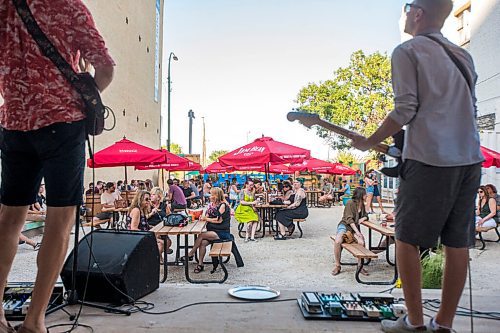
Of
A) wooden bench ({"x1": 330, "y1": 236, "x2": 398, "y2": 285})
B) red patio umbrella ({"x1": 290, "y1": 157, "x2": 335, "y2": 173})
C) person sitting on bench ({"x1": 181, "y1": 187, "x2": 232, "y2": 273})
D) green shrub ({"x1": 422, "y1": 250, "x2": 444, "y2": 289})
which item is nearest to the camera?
green shrub ({"x1": 422, "y1": 250, "x2": 444, "y2": 289})

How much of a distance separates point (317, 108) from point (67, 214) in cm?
3021

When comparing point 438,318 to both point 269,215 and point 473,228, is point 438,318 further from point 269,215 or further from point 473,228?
point 269,215

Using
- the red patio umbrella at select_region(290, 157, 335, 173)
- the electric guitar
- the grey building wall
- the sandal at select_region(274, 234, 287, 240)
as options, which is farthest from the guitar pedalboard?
the red patio umbrella at select_region(290, 157, 335, 173)

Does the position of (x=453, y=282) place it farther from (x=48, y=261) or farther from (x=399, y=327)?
(x=48, y=261)

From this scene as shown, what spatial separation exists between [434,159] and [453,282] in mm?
652

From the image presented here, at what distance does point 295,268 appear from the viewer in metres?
7.61

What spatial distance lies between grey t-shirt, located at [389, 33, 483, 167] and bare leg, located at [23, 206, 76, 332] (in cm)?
175

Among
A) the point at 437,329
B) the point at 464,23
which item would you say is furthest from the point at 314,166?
the point at 437,329

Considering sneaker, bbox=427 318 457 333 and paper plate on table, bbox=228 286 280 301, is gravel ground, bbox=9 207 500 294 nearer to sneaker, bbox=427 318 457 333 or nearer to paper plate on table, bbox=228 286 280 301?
paper plate on table, bbox=228 286 280 301

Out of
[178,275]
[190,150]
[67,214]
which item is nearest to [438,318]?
[67,214]

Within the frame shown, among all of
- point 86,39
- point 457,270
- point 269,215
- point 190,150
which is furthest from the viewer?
point 190,150

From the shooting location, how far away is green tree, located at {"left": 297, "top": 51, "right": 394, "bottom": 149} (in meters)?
28.9

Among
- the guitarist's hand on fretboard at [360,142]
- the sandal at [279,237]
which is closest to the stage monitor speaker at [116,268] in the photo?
the guitarist's hand on fretboard at [360,142]

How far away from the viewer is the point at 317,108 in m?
31.5
